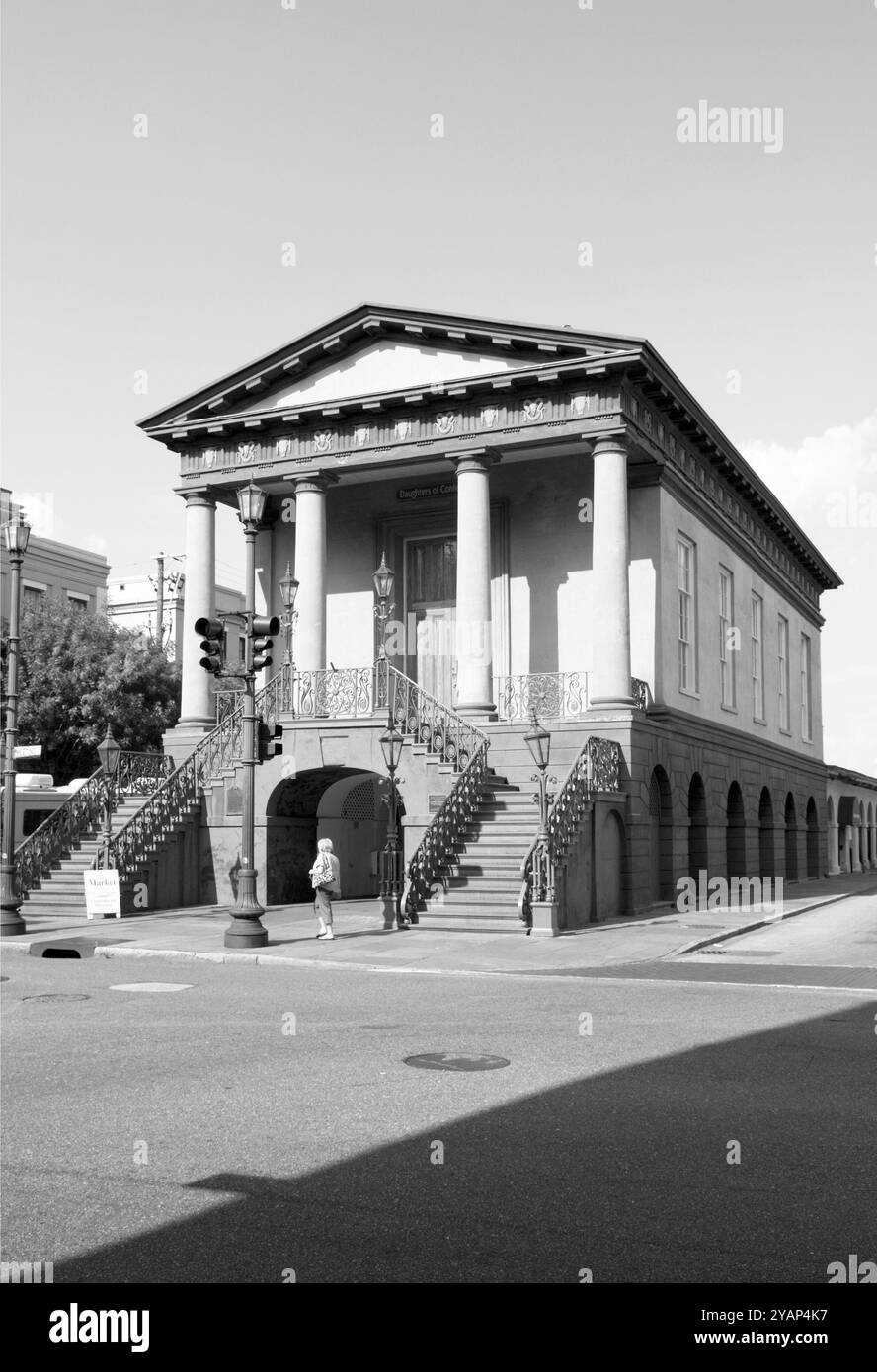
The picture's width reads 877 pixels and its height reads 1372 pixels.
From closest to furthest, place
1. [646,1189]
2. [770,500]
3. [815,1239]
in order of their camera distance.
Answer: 1. [815,1239]
2. [646,1189]
3. [770,500]

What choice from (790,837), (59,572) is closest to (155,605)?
(59,572)

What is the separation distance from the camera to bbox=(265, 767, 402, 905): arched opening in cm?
Result: 2852

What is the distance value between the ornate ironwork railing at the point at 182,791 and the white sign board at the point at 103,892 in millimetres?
1015

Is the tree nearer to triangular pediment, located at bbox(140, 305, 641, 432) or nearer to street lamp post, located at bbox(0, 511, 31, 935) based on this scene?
triangular pediment, located at bbox(140, 305, 641, 432)

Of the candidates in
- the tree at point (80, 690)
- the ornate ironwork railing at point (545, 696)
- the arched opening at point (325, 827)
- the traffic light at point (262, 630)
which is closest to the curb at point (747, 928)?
the ornate ironwork railing at point (545, 696)

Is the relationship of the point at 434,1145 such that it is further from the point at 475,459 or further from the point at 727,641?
the point at 727,641

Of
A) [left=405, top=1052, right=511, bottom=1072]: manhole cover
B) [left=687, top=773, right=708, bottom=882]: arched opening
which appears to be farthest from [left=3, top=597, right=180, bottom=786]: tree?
[left=405, top=1052, right=511, bottom=1072]: manhole cover

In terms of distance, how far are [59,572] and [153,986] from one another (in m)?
50.0

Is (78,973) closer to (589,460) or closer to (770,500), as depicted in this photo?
(589,460)

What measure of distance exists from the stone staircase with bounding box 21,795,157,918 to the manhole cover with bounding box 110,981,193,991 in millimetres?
10149

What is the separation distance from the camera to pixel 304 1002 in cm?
1358

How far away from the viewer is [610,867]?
25.5 meters
